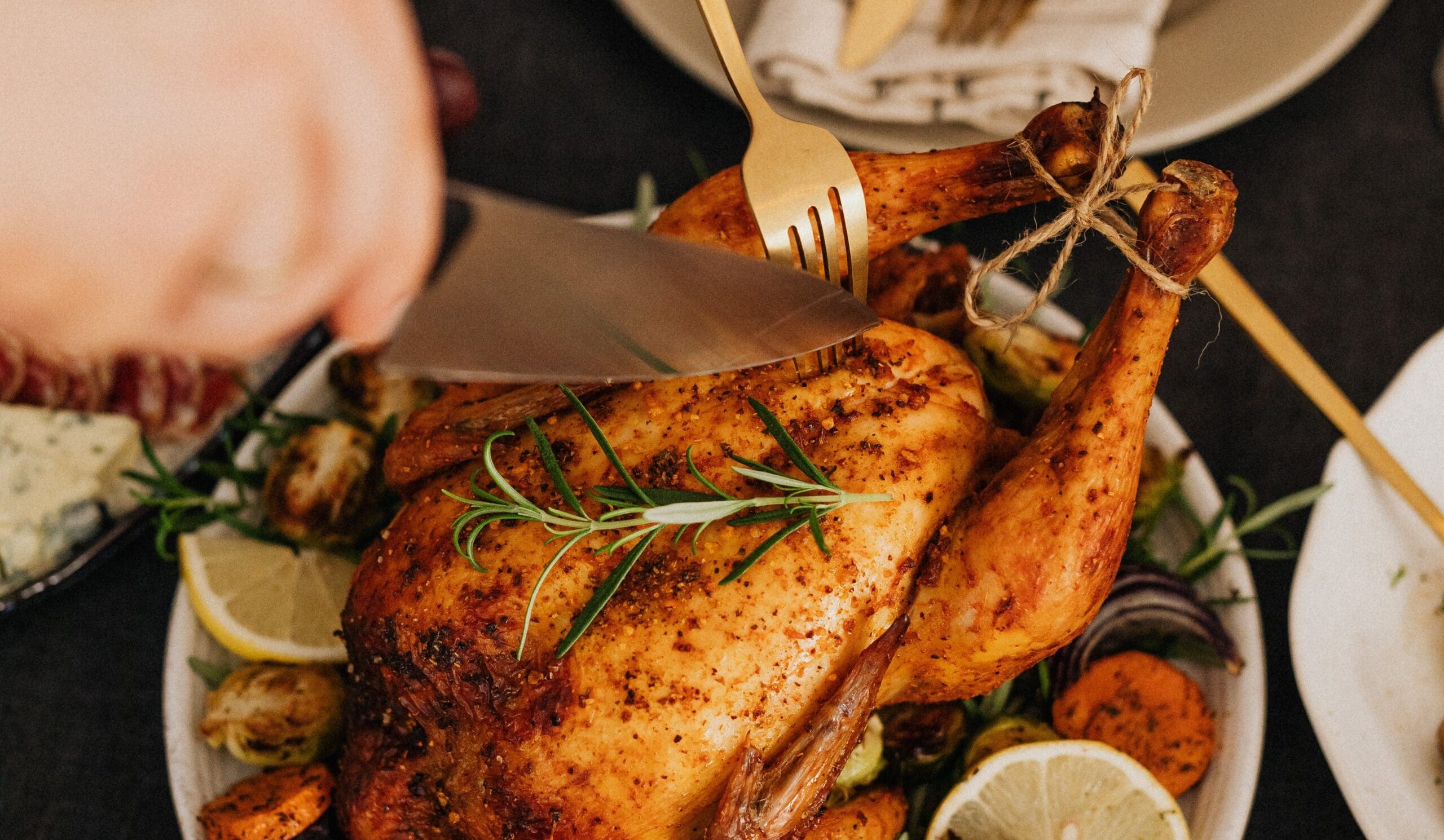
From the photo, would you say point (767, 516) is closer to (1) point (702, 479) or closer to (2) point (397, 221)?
(1) point (702, 479)

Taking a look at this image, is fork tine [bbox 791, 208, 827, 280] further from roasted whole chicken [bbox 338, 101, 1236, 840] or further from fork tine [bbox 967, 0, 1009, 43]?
fork tine [bbox 967, 0, 1009, 43]

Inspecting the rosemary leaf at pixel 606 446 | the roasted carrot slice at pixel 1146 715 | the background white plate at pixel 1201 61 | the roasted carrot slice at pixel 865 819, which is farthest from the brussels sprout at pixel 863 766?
the background white plate at pixel 1201 61

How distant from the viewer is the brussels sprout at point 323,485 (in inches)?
61.2

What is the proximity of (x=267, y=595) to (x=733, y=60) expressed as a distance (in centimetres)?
107

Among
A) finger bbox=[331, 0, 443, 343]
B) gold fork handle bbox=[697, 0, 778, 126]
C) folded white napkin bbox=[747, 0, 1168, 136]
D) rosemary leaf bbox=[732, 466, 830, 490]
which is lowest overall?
rosemary leaf bbox=[732, 466, 830, 490]

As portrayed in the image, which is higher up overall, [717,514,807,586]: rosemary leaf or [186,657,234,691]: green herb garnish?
[717,514,807,586]: rosemary leaf

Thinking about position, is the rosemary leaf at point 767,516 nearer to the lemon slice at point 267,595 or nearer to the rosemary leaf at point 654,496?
the rosemary leaf at point 654,496

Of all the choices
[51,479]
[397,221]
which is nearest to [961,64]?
[397,221]

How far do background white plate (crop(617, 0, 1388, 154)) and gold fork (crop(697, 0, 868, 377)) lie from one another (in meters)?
0.65

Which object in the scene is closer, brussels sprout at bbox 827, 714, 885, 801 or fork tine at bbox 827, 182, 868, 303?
fork tine at bbox 827, 182, 868, 303

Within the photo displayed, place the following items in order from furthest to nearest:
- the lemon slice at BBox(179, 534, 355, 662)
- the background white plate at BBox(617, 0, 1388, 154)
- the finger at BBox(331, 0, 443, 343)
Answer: the background white plate at BBox(617, 0, 1388, 154) → the lemon slice at BBox(179, 534, 355, 662) → the finger at BBox(331, 0, 443, 343)

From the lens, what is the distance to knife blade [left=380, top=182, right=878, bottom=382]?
673 mm

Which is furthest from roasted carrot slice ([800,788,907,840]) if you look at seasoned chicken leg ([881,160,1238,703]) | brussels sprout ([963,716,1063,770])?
seasoned chicken leg ([881,160,1238,703])

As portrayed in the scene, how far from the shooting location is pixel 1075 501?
1137mm
